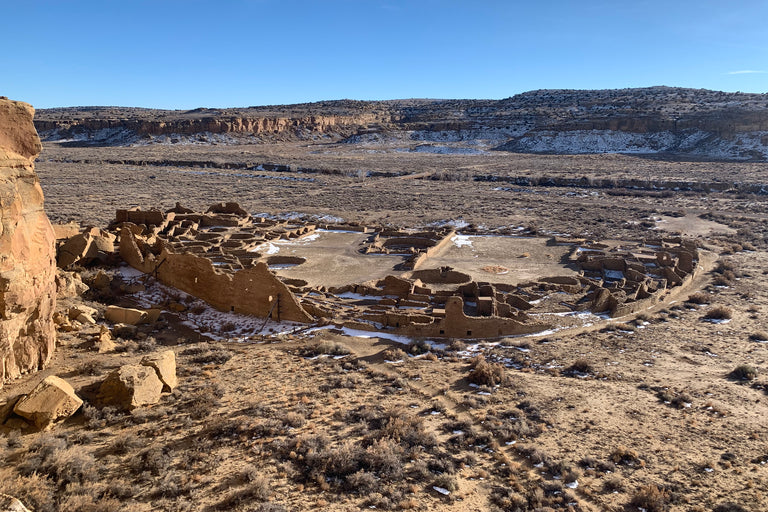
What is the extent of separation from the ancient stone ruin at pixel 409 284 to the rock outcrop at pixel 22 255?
6129 mm

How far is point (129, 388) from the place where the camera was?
33.9 feet

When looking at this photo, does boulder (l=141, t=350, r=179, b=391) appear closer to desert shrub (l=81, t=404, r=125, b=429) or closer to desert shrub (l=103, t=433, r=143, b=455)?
desert shrub (l=81, t=404, r=125, b=429)

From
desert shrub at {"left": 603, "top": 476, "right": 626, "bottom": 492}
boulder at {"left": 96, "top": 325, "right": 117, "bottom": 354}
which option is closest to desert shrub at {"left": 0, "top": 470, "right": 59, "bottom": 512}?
boulder at {"left": 96, "top": 325, "right": 117, "bottom": 354}

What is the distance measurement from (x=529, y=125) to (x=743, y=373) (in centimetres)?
9991

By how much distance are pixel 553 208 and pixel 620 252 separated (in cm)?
1658

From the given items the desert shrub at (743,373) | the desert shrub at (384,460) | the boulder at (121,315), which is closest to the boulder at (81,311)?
the boulder at (121,315)

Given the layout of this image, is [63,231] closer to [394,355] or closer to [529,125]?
[394,355]

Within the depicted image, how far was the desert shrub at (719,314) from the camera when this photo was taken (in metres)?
18.6

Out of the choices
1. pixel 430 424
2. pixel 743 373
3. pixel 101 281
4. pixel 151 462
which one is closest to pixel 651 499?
pixel 430 424

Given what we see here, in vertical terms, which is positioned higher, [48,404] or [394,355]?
[48,404]

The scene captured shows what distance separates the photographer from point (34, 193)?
37.0ft

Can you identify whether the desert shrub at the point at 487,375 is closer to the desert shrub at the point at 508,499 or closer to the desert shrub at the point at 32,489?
the desert shrub at the point at 508,499

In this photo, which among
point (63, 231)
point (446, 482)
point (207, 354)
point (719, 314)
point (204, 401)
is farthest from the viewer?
point (63, 231)

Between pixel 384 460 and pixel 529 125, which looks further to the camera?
pixel 529 125
